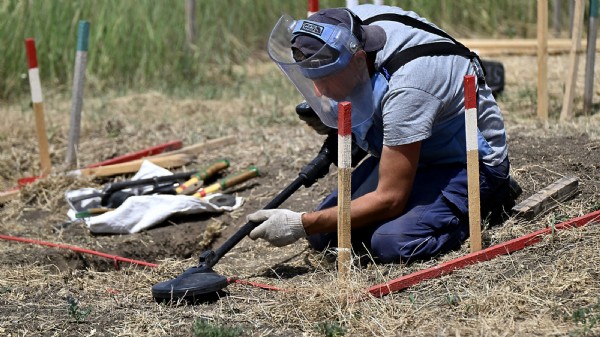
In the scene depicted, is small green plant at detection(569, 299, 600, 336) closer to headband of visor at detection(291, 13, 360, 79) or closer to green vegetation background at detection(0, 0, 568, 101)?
headband of visor at detection(291, 13, 360, 79)

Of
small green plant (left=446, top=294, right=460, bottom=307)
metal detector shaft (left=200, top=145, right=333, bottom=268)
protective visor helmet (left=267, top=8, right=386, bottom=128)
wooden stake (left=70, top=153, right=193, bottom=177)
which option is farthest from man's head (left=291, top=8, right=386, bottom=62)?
wooden stake (left=70, top=153, right=193, bottom=177)

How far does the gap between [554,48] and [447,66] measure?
452cm

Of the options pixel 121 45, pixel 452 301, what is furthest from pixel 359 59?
pixel 121 45

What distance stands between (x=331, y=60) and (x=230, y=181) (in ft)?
6.94

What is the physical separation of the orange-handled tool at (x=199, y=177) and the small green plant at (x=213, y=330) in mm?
2274

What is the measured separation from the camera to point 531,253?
3.88 metres

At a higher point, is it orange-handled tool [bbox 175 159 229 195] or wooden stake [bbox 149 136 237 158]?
orange-handled tool [bbox 175 159 229 195]

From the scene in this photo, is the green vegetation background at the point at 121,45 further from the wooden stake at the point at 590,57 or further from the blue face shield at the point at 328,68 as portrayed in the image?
the blue face shield at the point at 328,68

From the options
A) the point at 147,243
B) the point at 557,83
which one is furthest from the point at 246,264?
the point at 557,83

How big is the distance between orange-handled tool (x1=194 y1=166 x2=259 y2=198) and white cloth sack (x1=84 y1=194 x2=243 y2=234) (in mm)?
318

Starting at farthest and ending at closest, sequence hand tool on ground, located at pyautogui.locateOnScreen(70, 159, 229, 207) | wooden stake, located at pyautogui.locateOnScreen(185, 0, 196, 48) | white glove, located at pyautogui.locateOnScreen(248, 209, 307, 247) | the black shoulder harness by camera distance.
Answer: wooden stake, located at pyautogui.locateOnScreen(185, 0, 196, 48)
hand tool on ground, located at pyautogui.locateOnScreen(70, 159, 229, 207)
white glove, located at pyautogui.locateOnScreen(248, 209, 307, 247)
the black shoulder harness

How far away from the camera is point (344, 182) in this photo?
11.9 feet

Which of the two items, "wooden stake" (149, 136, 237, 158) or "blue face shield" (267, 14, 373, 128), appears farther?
"wooden stake" (149, 136, 237, 158)

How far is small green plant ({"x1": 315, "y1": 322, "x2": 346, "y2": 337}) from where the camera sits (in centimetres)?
329
